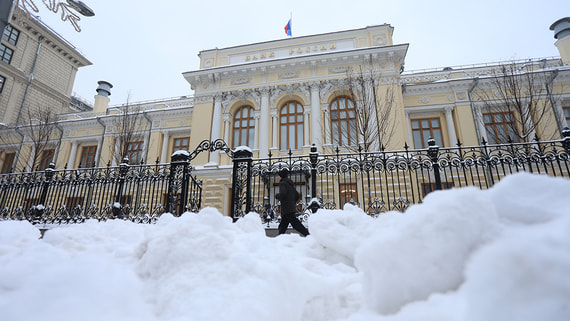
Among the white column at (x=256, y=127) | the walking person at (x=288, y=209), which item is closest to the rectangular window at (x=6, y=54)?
the white column at (x=256, y=127)

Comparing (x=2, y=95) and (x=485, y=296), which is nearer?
(x=485, y=296)

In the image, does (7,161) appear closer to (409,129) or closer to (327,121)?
(327,121)

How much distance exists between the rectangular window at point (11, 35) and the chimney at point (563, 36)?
4275cm

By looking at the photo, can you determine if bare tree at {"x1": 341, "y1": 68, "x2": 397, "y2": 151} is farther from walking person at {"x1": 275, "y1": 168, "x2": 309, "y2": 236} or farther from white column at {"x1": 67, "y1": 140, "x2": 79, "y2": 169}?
white column at {"x1": 67, "y1": 140, "x2": 79, "y2": 169}

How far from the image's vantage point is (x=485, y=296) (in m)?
0.85

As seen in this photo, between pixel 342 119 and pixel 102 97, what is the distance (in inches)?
902

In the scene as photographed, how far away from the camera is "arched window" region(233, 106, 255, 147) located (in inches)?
627

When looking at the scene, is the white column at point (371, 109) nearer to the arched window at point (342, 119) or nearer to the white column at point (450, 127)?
the arched window at point (342, 119)

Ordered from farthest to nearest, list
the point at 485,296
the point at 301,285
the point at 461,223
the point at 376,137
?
the point at 376,137, the point at 301,285, the point at 461,223, the point at 485,296

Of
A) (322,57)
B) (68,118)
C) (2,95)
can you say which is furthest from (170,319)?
(2,95)

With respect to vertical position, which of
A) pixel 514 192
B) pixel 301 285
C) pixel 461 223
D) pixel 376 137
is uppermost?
pixel 376 137

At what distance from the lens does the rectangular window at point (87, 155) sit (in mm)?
19817

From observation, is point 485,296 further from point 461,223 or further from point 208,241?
point 208,241

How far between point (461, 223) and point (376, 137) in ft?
39.5
